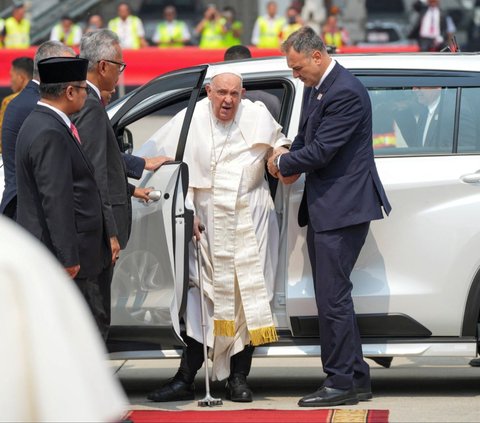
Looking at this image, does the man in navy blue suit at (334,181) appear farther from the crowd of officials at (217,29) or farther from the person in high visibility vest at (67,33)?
the person in high visibility vest at (67,33)

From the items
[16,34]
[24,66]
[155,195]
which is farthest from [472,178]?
[16,34]

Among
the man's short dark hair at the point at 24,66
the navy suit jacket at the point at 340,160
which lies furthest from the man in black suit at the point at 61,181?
the man's short dark hair at the point at 24,66

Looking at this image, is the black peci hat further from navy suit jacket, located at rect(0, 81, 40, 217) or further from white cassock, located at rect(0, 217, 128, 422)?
white cassock, located at rect(0, 217, 128, 422)

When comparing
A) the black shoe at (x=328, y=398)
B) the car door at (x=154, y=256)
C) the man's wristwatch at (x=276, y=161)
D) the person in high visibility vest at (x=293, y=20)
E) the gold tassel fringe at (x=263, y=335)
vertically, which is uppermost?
the man's wristwatch at (x=276, y=161)

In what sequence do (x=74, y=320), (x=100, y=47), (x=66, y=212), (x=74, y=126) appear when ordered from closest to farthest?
(x=74, y=320), (x=66, y=212), (x=74, y=126), (x=100, y=47)

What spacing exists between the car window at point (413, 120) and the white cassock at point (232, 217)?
1.80 feet

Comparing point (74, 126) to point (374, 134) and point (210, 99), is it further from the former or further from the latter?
point (374, 134)

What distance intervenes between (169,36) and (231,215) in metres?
20.8

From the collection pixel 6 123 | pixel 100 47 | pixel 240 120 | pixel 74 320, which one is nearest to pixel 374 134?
pixel 240 120

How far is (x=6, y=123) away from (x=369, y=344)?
229 cm

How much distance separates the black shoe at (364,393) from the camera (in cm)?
665

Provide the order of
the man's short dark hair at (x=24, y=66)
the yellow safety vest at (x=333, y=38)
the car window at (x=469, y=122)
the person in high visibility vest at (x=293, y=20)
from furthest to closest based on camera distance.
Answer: the person in high visibility vest at (x=293, y=20) → the yellow safety vest at (x=333, y=38) → the man's short dark hair at (x=24, y=66) → the car window at (x=469, y=122)

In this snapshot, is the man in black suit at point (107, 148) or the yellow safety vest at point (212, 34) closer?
the man in black suit at point (107, 148)

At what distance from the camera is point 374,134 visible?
664 cm
